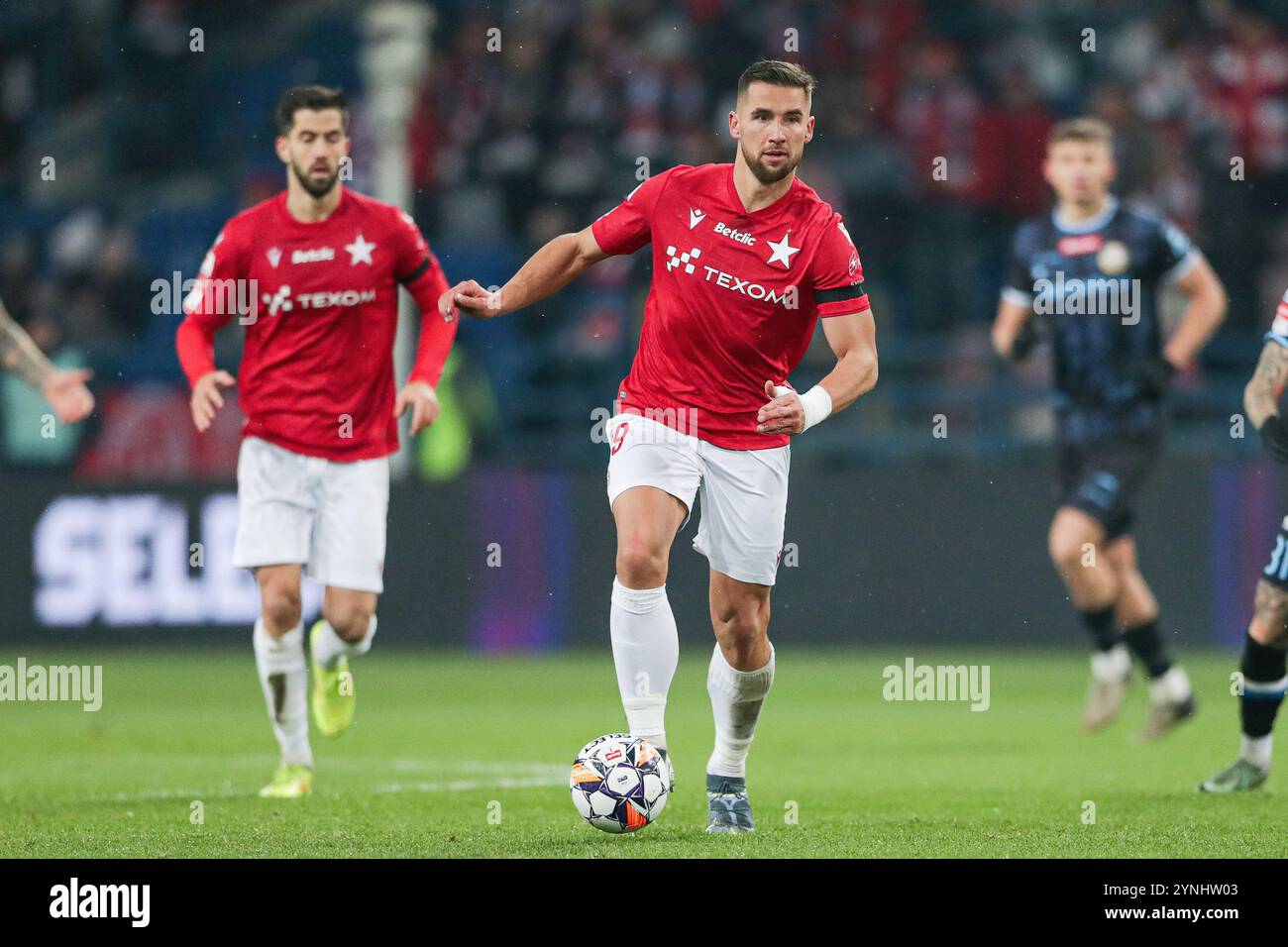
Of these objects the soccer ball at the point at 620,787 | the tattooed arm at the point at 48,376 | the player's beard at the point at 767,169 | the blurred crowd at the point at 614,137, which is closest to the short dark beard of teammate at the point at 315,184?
the tattooed arm at the point at 48,376

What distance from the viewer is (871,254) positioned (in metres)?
17.7

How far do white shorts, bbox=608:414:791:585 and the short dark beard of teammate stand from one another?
2.04 m

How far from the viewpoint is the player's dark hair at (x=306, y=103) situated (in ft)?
27.6

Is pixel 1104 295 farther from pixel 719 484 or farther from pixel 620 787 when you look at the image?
pixel 620 787

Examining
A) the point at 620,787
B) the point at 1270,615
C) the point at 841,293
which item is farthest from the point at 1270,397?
the point at 620,787

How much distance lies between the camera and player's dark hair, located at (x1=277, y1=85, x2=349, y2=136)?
27.6 feet

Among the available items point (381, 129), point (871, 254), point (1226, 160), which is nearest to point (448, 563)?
point (381, 129)

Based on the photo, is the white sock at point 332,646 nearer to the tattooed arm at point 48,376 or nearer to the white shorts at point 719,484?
the tattooed arm at point 48,376

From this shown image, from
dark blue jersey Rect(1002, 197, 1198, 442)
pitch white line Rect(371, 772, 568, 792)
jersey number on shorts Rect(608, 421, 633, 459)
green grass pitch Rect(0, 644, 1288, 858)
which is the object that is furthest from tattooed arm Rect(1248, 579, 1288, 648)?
dark blue jersey Rect(1002, 197, 1198, 442)

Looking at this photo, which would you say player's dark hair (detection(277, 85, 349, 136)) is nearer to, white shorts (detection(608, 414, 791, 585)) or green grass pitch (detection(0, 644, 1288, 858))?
white shorts (detection(608, 414, 791, 585))

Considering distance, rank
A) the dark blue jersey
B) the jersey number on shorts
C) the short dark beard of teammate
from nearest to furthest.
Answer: the jersey number on shorts, the short dark beard of teammate, the dark blue jersey

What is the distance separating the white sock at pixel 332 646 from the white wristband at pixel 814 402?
2901 millimetres
